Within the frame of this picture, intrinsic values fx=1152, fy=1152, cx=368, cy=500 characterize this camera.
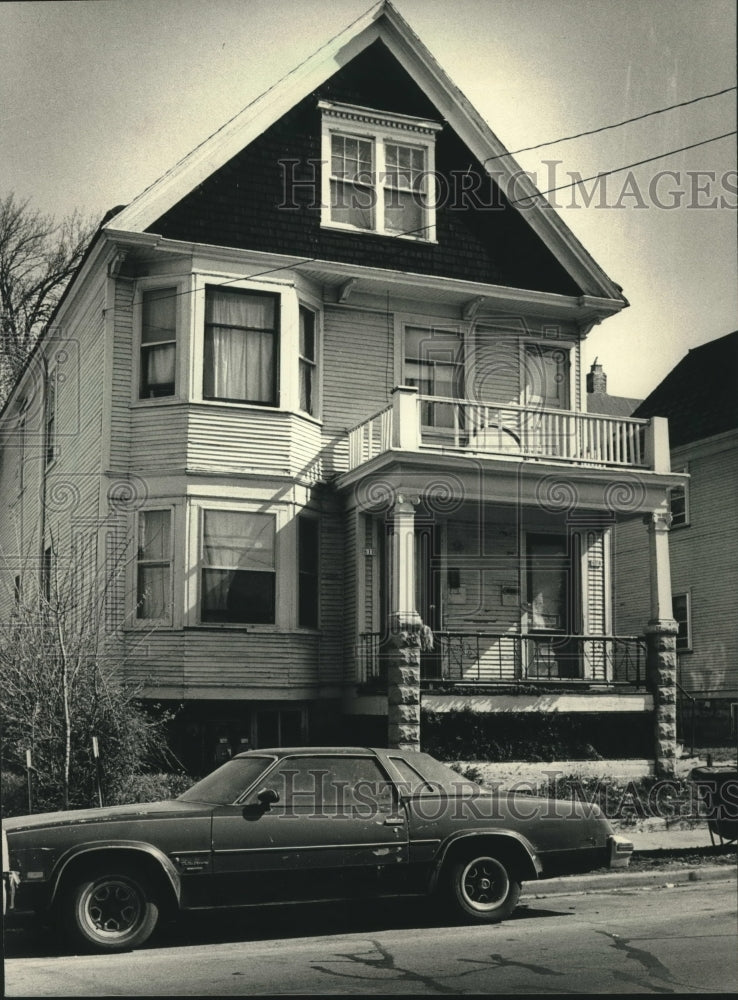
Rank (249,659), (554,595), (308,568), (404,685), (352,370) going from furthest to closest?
(554,595) → (352,370) → (308,568) → (249,659) → (404,685)

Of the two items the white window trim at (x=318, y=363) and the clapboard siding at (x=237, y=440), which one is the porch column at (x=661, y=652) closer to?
the white window trim at (x=318, y=363)

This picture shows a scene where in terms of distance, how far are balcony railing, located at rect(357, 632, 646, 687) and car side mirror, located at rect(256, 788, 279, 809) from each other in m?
6.56

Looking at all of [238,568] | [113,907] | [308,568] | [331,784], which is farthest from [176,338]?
[113,907]

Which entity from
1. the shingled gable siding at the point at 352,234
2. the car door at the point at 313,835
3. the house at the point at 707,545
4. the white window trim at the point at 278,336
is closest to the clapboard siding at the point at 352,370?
the white window trim at the point at 278,336

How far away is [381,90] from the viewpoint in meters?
16.0

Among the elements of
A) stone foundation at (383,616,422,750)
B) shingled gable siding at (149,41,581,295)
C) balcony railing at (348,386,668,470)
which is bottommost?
stone foundation at (383,616,422,750)

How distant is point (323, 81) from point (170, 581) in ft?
22.6

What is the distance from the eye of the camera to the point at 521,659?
1545cm

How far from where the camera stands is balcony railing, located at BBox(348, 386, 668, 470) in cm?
1544

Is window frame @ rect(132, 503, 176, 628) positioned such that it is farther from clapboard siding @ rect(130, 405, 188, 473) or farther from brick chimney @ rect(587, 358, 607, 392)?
brick chimney @ rect(587, 358, 607, 392)

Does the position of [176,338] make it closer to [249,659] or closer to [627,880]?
[249,659]

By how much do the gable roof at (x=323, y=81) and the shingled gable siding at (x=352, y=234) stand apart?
15 centimetres

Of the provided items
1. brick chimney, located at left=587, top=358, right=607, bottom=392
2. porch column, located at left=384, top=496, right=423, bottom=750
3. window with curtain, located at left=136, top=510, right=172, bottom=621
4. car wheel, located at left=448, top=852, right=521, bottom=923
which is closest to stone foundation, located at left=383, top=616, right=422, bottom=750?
porch column, located at left=384, top=496, right=423, bottom=750

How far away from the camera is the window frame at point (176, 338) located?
48.2 ft
